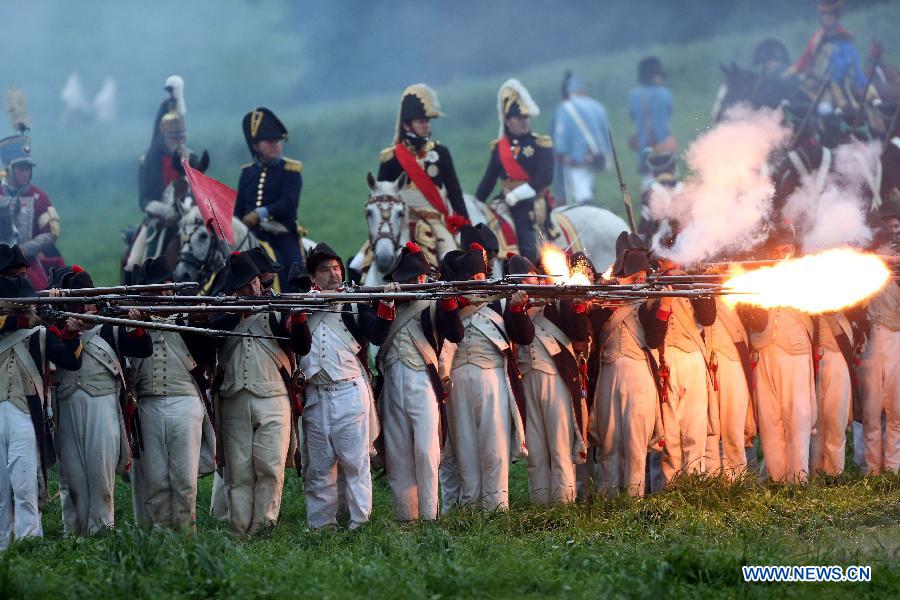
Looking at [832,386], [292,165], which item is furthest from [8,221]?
[832,386]

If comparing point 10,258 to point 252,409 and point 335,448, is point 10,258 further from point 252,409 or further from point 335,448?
point 335,448

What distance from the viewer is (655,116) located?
934 inches

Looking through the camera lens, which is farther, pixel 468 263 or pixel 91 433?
pixel 468 263

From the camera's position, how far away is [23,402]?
1141 centimetres

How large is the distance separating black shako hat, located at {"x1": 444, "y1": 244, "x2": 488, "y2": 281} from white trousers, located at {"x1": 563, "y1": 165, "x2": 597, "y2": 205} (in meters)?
8.99

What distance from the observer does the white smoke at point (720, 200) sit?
14117 millimetres

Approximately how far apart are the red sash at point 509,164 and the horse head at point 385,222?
3.19 m

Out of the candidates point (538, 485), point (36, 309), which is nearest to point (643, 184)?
point (538, 485)

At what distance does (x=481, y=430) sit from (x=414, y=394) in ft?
2.43

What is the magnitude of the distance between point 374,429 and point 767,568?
3.88m

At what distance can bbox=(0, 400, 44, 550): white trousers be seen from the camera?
1121cm

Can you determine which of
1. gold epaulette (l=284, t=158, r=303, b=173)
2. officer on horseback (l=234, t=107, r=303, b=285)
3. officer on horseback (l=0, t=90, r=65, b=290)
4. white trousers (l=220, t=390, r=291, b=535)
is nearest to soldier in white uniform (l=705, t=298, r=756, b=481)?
white trousers (l=220, t=390, r=291, b=535)

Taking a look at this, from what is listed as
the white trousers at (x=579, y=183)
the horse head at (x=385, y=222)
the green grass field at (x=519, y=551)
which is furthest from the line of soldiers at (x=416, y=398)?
the white trousers at (x=579, y=183)

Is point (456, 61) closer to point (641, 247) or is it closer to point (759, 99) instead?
point (759, 99)
